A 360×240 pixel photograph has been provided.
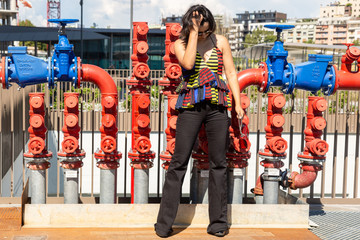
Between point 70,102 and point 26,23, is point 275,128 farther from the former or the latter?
point 26,23

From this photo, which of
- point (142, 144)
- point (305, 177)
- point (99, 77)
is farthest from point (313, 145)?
point (99, 77)

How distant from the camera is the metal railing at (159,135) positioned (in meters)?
6.29

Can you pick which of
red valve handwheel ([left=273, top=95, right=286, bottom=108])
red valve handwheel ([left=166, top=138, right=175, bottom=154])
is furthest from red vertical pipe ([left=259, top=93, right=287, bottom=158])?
red valve handwheel ([left=166, top=138, right=175, bottom=154])

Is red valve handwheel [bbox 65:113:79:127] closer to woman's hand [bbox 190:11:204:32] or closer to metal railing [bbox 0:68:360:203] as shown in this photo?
metal railing [bbox 0:68:360:203]

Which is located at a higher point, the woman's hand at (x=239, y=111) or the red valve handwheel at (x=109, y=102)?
the red valve handwheel at (x=109, y=102)

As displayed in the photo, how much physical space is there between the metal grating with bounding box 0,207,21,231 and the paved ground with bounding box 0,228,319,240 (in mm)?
119

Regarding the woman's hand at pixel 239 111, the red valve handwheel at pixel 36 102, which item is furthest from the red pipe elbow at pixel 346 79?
the red valve handwheel at pixel 36 102

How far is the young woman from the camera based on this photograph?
14.4 feet

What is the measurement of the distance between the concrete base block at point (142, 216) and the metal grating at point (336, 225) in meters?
0.21

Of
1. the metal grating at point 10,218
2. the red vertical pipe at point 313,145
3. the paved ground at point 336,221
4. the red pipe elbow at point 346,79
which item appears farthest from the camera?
the red pipe elbow at point 346,79

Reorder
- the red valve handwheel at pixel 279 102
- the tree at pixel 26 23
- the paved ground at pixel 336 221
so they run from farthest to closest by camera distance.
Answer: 1. the tree at pixel 26 23
2. the red valve handwheel at pixel 279 102
3. the paved ground at pixel 336 221

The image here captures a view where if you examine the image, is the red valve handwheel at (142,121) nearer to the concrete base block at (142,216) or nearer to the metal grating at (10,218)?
the concrete base block at (142,216)

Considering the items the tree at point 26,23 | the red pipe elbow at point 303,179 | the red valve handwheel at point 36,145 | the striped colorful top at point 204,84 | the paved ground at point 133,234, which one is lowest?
the paved ground at point 133,234

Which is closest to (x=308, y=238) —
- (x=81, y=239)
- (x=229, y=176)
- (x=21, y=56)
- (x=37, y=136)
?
(x=229, y=176)
